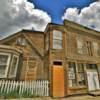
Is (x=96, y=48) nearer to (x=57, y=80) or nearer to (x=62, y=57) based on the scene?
(x=62, y=57)

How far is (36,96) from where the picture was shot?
9359mm

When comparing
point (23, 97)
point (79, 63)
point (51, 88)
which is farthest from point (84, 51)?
point (23, 97)

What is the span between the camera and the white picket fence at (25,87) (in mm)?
8974

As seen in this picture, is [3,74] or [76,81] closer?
[3,74]

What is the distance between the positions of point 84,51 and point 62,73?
4283 mm

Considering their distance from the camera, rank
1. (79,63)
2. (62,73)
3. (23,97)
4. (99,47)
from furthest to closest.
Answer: (99,47) → (79,63) → (62,73) → (23,97)

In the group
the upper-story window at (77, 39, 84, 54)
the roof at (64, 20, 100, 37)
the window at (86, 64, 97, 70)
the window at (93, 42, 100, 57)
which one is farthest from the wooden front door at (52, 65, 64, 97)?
the window at (93, 42, 100, 57)

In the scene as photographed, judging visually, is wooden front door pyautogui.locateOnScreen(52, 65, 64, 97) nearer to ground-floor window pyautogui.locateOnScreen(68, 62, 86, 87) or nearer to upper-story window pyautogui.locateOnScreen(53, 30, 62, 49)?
ground-floor window pyautogui.locateOnScreen(68, 62, 86, 87)

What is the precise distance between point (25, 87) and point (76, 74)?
526cm

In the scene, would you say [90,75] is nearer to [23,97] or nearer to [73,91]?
[73,91]

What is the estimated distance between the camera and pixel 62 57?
1119cm

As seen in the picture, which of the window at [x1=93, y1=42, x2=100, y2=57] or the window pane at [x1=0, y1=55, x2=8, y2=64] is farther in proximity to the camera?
the window at [x1=93, y1=42, x2=100, y2=57]

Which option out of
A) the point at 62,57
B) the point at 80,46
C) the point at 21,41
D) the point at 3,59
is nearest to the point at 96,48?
the point at 80,46

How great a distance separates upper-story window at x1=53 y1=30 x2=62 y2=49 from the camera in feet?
37.5
